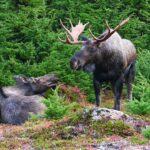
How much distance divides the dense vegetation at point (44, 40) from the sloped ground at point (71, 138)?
5.86 metres

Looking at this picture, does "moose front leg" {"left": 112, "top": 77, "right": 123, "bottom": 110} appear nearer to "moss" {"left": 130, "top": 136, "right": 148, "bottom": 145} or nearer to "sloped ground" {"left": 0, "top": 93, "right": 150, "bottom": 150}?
"sloped ground" {"left": 0, "top": 93, "right": 150, "bottom": 150}

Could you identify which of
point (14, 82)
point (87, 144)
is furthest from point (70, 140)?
point (14, 82)

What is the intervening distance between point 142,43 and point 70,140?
12645mm

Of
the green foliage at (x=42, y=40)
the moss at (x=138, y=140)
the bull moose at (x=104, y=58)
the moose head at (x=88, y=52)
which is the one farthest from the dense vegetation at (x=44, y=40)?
the moss at (x=138, y=140)

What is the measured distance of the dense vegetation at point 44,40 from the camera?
1975 centimetres

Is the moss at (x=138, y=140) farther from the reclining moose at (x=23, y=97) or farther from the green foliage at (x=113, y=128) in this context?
the reclining moose at (x=23, y=97)

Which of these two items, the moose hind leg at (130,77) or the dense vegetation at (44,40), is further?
the dense vegetation at (44,40)

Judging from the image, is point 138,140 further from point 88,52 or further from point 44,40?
point 44,40

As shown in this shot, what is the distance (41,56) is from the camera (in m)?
21.1

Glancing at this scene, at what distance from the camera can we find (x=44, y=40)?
69.2 ft

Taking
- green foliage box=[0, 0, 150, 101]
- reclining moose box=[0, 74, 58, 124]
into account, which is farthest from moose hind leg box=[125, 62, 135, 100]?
reclining moose box=[0, 74, 58, 124]

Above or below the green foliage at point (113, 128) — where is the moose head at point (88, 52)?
above

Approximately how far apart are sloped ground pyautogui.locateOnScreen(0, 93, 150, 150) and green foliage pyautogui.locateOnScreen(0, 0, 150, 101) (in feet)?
20.7

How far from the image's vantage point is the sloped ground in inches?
432
